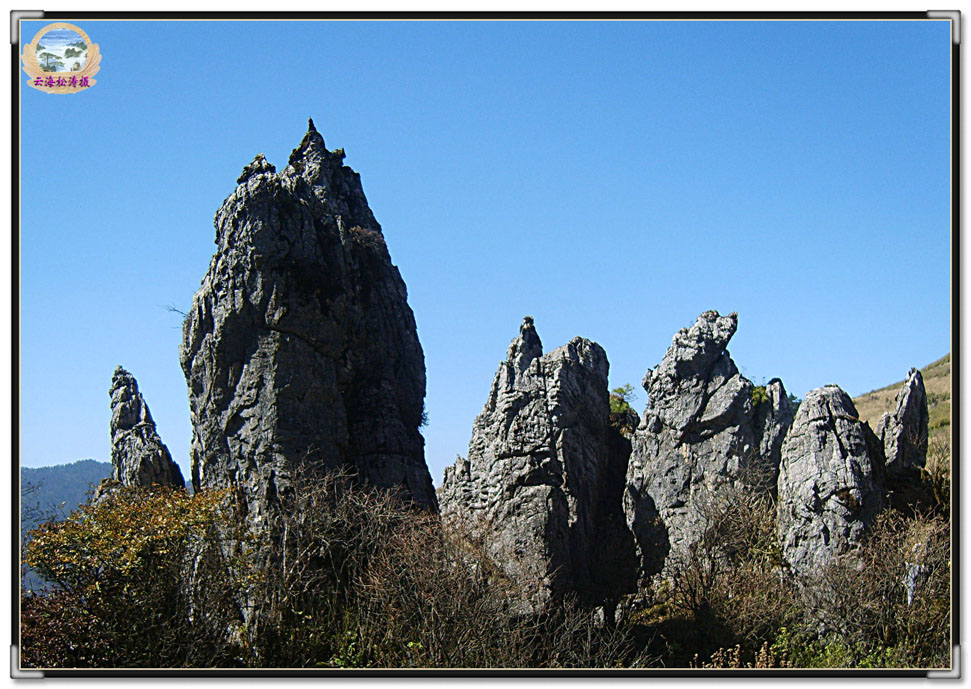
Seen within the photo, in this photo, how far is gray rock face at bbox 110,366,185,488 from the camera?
27.2 m

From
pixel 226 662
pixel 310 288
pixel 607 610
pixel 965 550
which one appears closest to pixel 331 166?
pixel 310 288

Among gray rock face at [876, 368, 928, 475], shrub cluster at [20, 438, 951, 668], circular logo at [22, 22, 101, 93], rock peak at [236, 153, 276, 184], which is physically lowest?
shrub cluster at [20, 438, 951, 668]

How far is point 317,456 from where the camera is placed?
73.0 feet

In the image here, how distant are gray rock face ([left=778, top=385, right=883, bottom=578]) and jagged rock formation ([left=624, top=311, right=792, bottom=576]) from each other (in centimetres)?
217

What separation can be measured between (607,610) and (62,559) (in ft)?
44.0

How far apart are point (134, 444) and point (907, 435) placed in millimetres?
20684

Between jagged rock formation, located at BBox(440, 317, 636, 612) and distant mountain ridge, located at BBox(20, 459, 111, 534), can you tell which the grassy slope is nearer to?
jagged rock formation, located at BBox(440, 317, 636, 612)

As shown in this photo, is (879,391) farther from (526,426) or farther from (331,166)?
(331,166)

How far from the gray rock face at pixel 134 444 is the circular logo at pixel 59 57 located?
47.7ft

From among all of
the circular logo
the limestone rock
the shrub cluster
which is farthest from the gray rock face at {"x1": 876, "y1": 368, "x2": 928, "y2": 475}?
the circular logo

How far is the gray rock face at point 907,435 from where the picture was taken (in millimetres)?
26078

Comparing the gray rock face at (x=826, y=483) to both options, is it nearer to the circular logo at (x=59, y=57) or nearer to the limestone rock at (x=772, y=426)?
the limestone rock at (x=772, y=426)

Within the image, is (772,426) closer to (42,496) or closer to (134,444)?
(134,444)

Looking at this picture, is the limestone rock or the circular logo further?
the limestone rock
